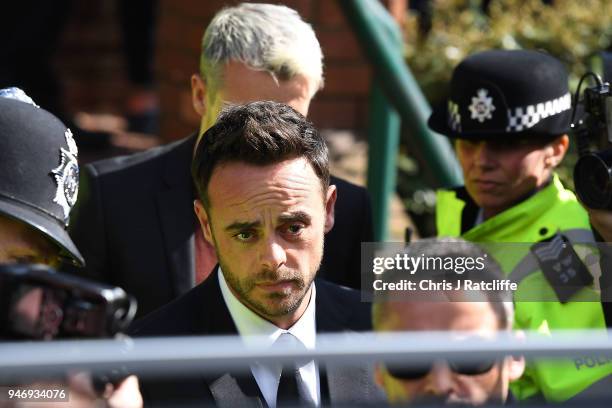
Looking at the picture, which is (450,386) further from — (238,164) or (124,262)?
(124,262)

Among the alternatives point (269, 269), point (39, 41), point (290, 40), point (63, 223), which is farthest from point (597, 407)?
point (39, 41)

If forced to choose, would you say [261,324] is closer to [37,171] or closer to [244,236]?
[244,236]

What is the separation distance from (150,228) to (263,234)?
2.39 feet

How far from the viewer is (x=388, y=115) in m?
4.28

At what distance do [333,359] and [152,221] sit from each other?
4.84 ft

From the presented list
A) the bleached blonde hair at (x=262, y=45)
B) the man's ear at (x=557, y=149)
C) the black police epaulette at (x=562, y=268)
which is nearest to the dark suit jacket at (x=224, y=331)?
the black police epaulette at (x=562, y=268)

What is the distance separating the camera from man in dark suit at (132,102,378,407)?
2273mm

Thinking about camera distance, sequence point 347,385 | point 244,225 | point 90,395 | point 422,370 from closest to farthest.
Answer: point 90,395
point 422,370
point 347,385
point 244,225

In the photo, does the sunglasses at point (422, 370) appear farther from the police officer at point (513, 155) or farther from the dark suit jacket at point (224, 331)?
the police officer at point (513, 155)

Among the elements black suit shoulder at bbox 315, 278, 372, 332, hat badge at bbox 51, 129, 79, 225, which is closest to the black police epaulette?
black suit shoulder at bbox 315, 278, 372, 332

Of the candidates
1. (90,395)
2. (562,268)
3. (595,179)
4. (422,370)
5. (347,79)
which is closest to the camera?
(90,395)

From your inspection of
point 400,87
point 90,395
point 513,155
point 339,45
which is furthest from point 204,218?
point 339,45

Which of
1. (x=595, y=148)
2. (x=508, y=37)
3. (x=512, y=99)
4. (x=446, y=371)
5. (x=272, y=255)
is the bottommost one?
(x=446, y=371)

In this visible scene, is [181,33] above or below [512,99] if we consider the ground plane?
above
